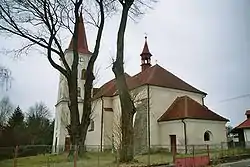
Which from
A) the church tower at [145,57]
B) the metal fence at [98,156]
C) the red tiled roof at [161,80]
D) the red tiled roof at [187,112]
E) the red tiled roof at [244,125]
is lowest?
the metal fence at [98,156]

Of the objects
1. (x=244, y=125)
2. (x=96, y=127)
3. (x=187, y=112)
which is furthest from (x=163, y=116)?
(x=96, y=127)

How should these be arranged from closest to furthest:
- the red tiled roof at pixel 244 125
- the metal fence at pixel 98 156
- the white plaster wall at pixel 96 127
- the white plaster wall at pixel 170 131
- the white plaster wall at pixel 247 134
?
the metal fence at pixel 98 156 < the white plaster wall at pixel 170 131 < the white plaster wall at pixel 247 134 < the red tiled roof at pixel 244 125 < the white plaster wall at pixel 96 127

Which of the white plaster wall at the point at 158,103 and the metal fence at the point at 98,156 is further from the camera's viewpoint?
the white plaster wall at the point at 158,103

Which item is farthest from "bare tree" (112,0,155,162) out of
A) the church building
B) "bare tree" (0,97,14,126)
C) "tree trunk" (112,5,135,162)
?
"bare tree" (0,97,14,126)

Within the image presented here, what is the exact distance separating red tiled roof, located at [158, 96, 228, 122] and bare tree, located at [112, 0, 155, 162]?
943 cm

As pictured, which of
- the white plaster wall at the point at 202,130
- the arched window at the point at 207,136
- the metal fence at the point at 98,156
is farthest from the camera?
the arched window at the point at 207,136

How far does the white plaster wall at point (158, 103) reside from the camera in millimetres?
25156

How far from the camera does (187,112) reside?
23500 millimetres

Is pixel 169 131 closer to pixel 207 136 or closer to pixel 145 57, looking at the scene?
pixel 207 136

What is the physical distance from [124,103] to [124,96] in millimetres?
383

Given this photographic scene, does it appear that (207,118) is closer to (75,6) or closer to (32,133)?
(75,6)

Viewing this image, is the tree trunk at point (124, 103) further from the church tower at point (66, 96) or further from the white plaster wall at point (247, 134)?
the church tower at point (66, 96)

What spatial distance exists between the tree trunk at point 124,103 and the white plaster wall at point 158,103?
415 inches

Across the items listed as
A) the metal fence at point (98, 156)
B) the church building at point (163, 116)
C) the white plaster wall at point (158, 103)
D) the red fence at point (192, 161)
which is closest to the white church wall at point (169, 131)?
the church building at point (163, 116)
